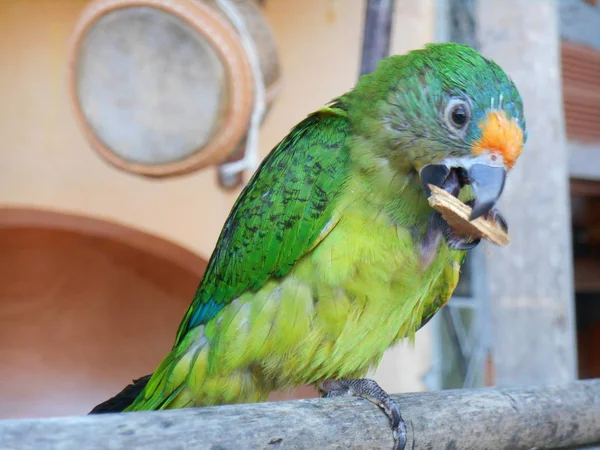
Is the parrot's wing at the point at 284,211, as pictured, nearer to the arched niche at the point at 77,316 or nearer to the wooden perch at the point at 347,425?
the wooden perch at the point at 347,425

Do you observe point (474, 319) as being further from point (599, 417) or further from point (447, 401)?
point (447, 401)

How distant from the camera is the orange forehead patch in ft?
3.47

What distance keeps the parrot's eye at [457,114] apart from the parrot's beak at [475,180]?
0.07 metres

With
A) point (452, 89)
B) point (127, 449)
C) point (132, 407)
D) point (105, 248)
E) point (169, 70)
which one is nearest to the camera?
point (127, 449)

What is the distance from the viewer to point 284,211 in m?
1.30

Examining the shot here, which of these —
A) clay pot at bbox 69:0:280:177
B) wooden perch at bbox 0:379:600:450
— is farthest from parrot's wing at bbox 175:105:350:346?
clay pot at bbox 69:0:280:177

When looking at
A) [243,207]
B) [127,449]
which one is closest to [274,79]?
[243,207]

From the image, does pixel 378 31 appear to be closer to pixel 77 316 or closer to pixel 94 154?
pixel 94 154

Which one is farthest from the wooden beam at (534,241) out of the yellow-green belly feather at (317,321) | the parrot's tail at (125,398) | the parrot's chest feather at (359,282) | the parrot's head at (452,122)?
the parrot's tail at (125,398)

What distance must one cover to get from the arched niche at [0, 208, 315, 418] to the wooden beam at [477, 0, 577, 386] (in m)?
1.39

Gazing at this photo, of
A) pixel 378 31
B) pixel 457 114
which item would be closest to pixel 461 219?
pixel 457 114

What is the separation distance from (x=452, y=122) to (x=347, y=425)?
52cm

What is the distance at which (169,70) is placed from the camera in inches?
86.7

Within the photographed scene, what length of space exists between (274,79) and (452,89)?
4.35 ft
